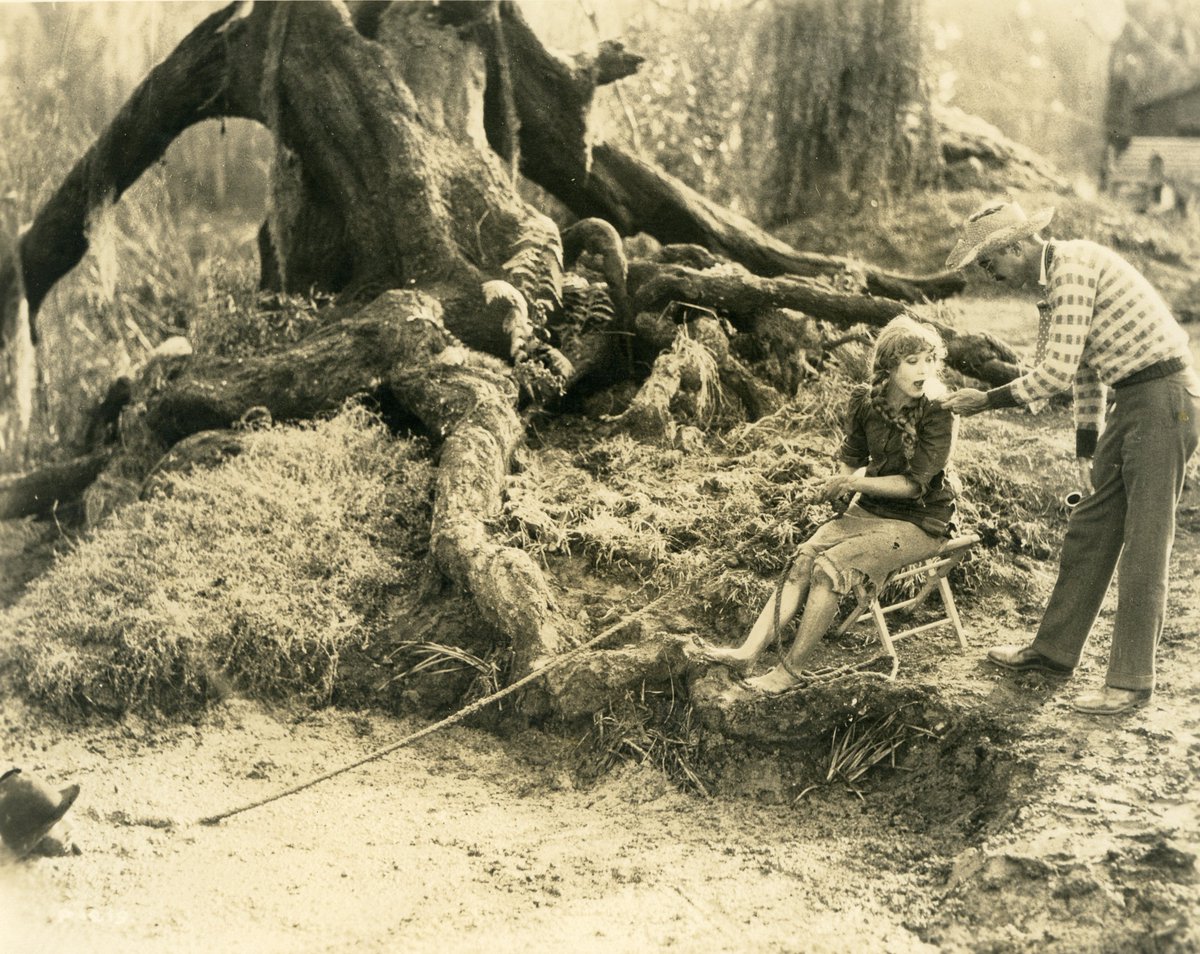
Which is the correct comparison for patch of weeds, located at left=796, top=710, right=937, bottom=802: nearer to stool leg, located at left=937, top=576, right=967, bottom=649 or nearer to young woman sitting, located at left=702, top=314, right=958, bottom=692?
young woman sitting, located at left=702, top=314, right=958, bottom=692

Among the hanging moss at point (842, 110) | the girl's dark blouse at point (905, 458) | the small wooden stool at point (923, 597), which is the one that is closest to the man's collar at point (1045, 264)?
the girl's dark blouse at point (905, 458)

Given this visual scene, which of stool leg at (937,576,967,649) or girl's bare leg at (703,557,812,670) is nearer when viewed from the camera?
girl's bare leg at (703,557,812,670)

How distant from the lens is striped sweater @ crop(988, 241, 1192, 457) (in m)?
3.95

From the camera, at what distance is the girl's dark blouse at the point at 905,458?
4133 millimetres

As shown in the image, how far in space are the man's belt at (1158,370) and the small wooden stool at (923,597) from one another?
838 mm

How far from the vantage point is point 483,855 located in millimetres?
4082

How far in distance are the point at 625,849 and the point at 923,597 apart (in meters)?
1.59

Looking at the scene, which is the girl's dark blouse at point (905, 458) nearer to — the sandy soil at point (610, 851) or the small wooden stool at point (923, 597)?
the small wooden stool at point (923, 597)

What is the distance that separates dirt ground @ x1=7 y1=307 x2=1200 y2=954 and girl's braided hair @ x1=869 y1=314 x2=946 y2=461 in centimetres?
100

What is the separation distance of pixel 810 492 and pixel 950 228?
3435mm

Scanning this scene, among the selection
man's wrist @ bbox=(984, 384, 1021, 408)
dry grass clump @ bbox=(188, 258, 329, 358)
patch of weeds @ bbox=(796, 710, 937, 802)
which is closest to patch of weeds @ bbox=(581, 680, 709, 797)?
patch of weeds @ bbox=(796, 710, 937, 802)

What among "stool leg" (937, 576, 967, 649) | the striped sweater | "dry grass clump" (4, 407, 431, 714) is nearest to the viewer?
the striped sweater

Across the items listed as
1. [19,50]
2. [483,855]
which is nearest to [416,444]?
[483,855]

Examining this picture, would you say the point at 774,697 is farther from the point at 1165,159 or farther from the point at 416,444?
the point at 1165,159
